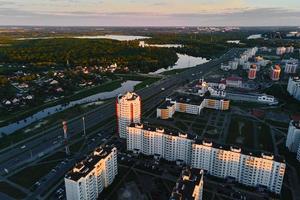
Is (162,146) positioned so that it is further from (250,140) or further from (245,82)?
(245,82)

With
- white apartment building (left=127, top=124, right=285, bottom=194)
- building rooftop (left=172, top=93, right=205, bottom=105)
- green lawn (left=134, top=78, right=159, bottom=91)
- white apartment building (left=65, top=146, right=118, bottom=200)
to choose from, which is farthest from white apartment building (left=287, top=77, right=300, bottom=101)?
white apartment building (left=65, top=146, right=118, bottom=200)

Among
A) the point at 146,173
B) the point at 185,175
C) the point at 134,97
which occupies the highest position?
the point at 134,97

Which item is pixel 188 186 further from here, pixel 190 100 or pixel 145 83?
pixel 145 83

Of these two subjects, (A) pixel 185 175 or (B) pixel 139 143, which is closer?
(A) pixel 185 175

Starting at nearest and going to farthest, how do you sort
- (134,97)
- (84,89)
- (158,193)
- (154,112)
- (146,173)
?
1. (158,193)
2. (146,173)
3. (134,97)
4. (154,112)
5. (84,89)

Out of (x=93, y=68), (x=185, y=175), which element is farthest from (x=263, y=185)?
(x=93, y=68)

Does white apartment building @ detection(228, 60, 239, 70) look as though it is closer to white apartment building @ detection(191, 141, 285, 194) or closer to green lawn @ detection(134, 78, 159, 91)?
green lawn @ detection(134, 78, 159, 91)
